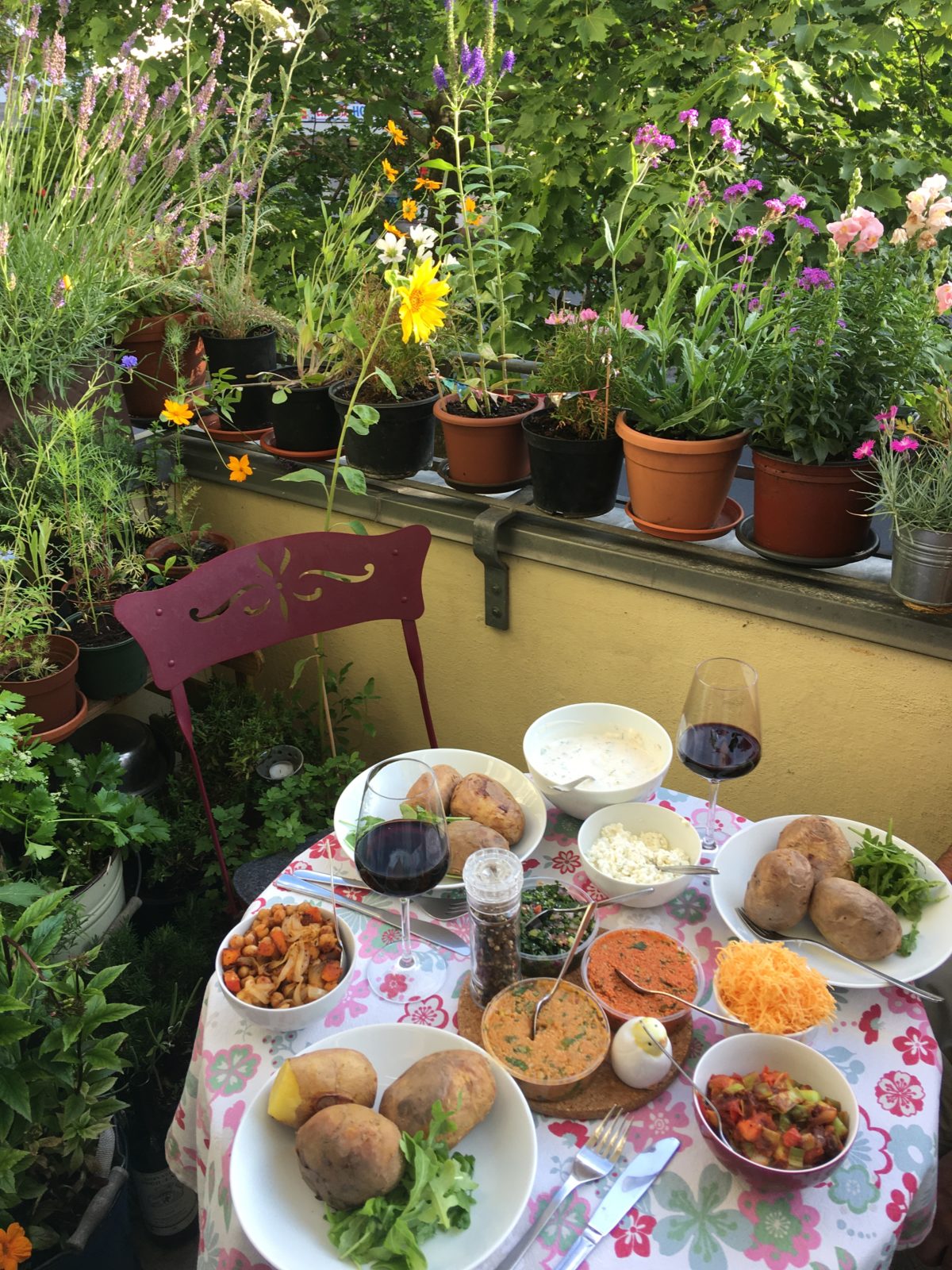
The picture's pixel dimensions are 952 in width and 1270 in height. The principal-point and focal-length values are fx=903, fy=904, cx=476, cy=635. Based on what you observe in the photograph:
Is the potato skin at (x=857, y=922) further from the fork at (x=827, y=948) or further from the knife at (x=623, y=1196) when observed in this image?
the knife at (x=623, y=1196)

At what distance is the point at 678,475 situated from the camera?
1.62m

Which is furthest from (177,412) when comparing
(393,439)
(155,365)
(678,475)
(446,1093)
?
(446,1093)

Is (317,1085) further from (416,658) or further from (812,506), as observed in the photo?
(812,506)

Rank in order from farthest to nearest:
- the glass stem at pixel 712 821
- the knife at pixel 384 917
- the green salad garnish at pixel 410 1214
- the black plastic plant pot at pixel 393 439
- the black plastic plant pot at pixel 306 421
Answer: the black plastic plant pot at pixel 306 421, the black plastic plant pot at pixel 393 439, the glass stem at pixel 712 821, the knife at pixel 384 917, the green salad garnish at pixel 410 1214

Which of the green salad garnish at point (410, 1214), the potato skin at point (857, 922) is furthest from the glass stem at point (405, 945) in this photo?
the potato skin at point (857, 922)

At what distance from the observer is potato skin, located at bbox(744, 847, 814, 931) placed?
1.06 meters

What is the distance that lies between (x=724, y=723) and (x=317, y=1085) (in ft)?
2.14

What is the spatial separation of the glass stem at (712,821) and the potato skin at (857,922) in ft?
0.66

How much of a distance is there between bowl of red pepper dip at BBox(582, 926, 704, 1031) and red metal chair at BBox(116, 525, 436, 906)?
2.51ft

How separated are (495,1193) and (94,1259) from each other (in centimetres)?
90

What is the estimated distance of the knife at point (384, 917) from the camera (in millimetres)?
1119

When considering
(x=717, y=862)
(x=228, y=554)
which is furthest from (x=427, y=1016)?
(x=228, y=554)

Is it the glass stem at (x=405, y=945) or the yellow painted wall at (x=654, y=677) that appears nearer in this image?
the glass stem at (x=405, y=945)

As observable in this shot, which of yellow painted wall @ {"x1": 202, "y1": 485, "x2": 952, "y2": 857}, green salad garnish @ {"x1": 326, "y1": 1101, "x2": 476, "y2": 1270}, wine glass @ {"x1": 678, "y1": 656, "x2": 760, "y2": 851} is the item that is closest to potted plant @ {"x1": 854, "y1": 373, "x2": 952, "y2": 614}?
yellow painted wall @ {"x1": 202, "y1": 485, "x2": 952, "y2": 857}
